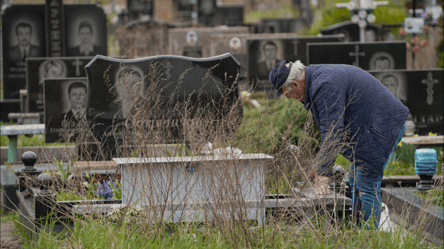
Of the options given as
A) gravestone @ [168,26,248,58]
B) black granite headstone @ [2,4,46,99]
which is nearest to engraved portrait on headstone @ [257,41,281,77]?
black granite headstone @ [2,4,46,99]

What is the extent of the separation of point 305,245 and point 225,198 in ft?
1.82

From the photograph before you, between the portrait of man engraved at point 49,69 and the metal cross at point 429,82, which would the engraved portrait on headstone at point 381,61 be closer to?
the metal cross at point 429,82

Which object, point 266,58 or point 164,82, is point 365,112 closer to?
point 164,82

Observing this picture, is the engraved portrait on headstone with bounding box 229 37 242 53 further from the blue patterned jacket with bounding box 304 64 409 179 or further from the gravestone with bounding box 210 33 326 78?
the blue patterned jacket with bounding box 304 64 409 179

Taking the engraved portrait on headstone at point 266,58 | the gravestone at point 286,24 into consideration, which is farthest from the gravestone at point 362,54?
the gravestone at point 286,24

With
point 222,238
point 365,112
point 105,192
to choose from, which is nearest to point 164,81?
point 105,192

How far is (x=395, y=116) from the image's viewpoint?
4285 millimetres

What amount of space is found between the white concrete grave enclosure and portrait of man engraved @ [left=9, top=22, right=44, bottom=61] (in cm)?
1003

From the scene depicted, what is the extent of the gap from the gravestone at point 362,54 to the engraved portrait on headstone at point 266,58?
107 inches

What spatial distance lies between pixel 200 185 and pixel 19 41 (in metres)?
10.5

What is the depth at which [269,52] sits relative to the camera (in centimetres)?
1376

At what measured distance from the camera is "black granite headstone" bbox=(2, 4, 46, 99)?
13500mm

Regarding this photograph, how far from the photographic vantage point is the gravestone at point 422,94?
9.48 metres

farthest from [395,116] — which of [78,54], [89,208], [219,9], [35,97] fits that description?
[219,9]
